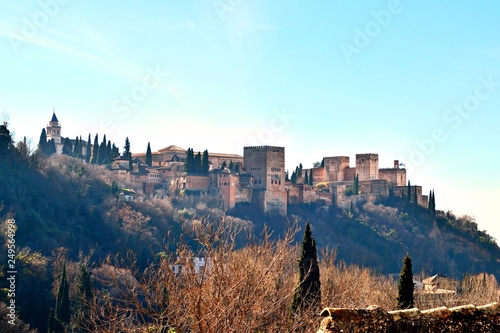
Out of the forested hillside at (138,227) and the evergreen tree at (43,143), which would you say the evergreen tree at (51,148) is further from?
the forested hillside at (138,227)

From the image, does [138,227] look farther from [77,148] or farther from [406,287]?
[406,287]

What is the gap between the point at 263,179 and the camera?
215 feet

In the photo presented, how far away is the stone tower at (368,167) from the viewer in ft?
259

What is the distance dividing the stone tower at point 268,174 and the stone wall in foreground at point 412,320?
192 ft

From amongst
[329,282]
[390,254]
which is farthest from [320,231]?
[329,282]

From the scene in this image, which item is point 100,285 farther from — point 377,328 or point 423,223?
point 423,223

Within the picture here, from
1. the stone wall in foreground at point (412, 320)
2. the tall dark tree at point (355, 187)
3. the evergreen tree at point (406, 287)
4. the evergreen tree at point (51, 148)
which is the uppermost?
the evergreen tree at point (51, 148)

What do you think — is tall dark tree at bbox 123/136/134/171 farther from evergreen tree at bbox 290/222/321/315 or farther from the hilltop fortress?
evergreen tree at bbox 290/222/321/315

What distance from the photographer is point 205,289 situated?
33.5 ft

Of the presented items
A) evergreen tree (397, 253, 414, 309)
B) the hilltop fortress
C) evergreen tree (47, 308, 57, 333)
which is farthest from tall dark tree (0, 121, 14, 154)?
evergreen tree (397, 253, 414, 309)

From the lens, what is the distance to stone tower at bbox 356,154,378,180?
79062 mm

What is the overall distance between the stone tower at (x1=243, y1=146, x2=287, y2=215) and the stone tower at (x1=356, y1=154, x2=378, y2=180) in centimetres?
1574

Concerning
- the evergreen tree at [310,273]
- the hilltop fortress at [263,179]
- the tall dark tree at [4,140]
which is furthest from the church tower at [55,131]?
the evergreen tree at [310,273]

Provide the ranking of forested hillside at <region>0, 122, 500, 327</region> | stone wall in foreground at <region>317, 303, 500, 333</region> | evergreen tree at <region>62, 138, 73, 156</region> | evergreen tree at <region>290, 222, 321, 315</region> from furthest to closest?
evergreen tree at <region>62, 138, 73, 156</region> < forested hillside at <region>0, 122, 500, 327</region> < evergreen tree at <region>290, 222, 321, 315</region> < stone wall in foreground at <region>317, 303, 500, 333</region>
